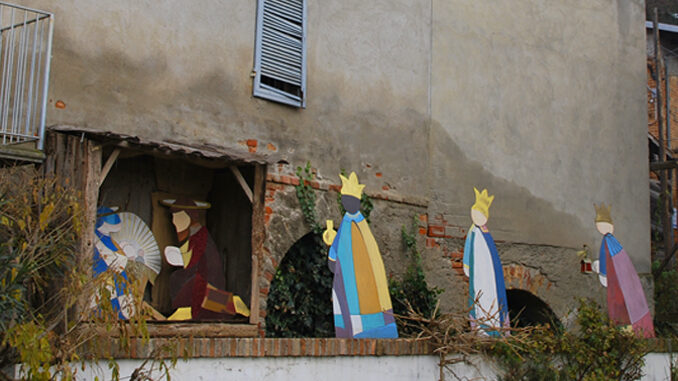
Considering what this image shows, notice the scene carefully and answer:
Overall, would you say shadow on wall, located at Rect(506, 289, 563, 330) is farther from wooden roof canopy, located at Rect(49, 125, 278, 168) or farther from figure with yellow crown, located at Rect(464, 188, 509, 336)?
wooden roof canopy, located at Rect(49, 125, 278, 168)

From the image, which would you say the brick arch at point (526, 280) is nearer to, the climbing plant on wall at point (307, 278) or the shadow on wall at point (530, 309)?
the shadow on wall at point (530, 309)

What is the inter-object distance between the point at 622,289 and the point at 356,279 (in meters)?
4.75

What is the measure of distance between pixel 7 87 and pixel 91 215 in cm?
127

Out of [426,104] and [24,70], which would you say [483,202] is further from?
[24,70]

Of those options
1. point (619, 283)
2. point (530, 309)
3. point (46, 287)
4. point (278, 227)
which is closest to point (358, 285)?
point (278, 227)

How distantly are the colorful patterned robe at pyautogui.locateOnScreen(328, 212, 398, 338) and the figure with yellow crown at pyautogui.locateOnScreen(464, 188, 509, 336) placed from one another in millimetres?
1373

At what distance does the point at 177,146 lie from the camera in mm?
7031

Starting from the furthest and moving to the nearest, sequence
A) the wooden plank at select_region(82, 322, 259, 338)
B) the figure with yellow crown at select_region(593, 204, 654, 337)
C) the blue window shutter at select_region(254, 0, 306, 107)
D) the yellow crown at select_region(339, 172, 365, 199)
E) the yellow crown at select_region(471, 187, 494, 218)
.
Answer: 1. the figure with yellow crown at select_region(593, 204, 654, 337)
2. the yellow crown at select_region(471, 187, 494, 218)
3. the yellow crown at select_region(339, 172, 365, 199)
4. the blue window shutter at select_region(254, 0, 306, 107)
5. the wooden plank at select_region(82, 322, 259, 338)

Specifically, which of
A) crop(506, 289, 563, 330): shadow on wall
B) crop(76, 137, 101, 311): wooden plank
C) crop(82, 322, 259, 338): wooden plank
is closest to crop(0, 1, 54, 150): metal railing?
crop(76, 137, 101, 311): wooden plank

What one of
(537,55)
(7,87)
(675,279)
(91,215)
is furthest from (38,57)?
(675,279)

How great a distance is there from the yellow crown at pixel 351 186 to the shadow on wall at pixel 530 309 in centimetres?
298

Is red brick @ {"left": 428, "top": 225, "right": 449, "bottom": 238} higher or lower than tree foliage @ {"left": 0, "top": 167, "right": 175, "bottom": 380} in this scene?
higher

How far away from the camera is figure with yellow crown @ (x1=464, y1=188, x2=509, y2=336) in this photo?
9.34 m

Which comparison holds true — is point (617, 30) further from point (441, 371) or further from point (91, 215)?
point (91, 215)
